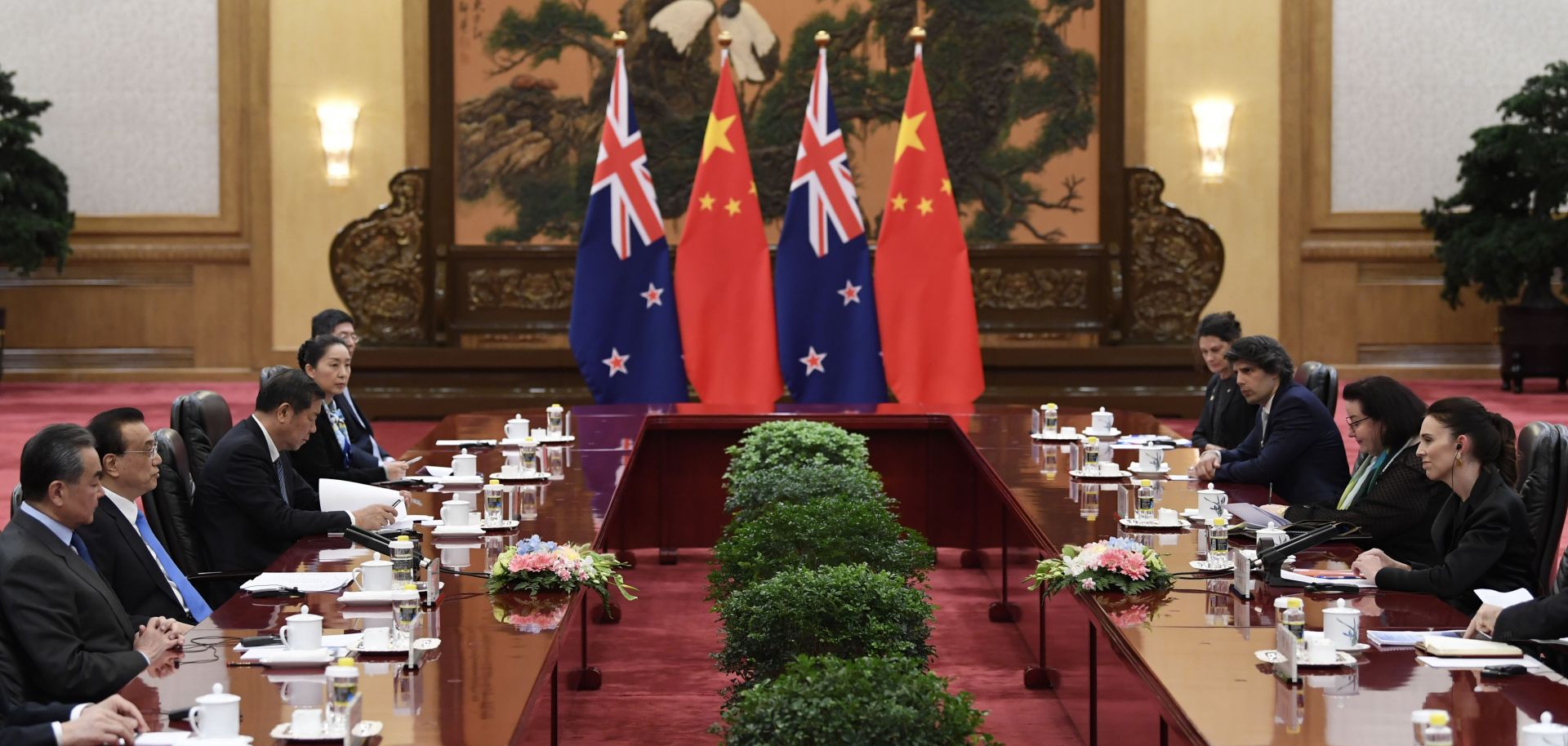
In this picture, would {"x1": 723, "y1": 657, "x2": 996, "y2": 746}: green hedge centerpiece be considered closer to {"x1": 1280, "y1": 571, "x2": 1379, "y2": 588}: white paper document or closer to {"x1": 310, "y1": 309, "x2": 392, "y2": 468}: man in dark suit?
{"x1": 1280, "y1": 571, "x2": 1379, "y2": 588}: white paper document

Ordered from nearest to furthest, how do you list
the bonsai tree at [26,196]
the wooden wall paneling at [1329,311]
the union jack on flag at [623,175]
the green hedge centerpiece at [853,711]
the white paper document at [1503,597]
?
1. the green hedge centerpiece at [853,711]
2. the white paper document at [1503,597]
3. the union jack on flag at [623,175]
4. the bonsai tree at [26,196]
5. the wooden wall paneling at [1329,311]

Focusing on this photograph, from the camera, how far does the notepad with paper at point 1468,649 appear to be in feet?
11.2

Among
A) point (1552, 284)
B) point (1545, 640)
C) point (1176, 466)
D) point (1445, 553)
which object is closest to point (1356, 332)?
point (1552, 284)

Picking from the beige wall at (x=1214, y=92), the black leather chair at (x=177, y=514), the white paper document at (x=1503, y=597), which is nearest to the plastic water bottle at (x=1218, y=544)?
the white paper document at (x=1503, y=597)

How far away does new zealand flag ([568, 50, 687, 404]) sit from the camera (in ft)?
33.1

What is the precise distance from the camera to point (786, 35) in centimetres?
1339

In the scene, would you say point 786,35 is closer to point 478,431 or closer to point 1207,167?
point 1207,167

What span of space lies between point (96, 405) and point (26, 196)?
1.89 m

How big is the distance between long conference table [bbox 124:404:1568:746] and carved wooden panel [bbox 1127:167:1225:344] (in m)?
5.03

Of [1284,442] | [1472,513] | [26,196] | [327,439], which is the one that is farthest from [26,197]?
[1472,513]

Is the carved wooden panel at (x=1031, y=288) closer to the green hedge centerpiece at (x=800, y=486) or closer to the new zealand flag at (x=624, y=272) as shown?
the new zealand flag at (x=624, y=272)

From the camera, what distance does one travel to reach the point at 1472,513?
438cm

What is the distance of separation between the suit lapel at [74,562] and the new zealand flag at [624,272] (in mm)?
6398

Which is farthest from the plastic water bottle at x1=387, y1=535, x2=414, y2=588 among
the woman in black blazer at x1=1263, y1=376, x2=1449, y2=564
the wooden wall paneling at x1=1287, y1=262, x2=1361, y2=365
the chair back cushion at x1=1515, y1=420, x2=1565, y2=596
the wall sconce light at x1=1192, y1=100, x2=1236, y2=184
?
the wooden wall paneling at x1=1287, y1=262, x2=1361, y2=365
